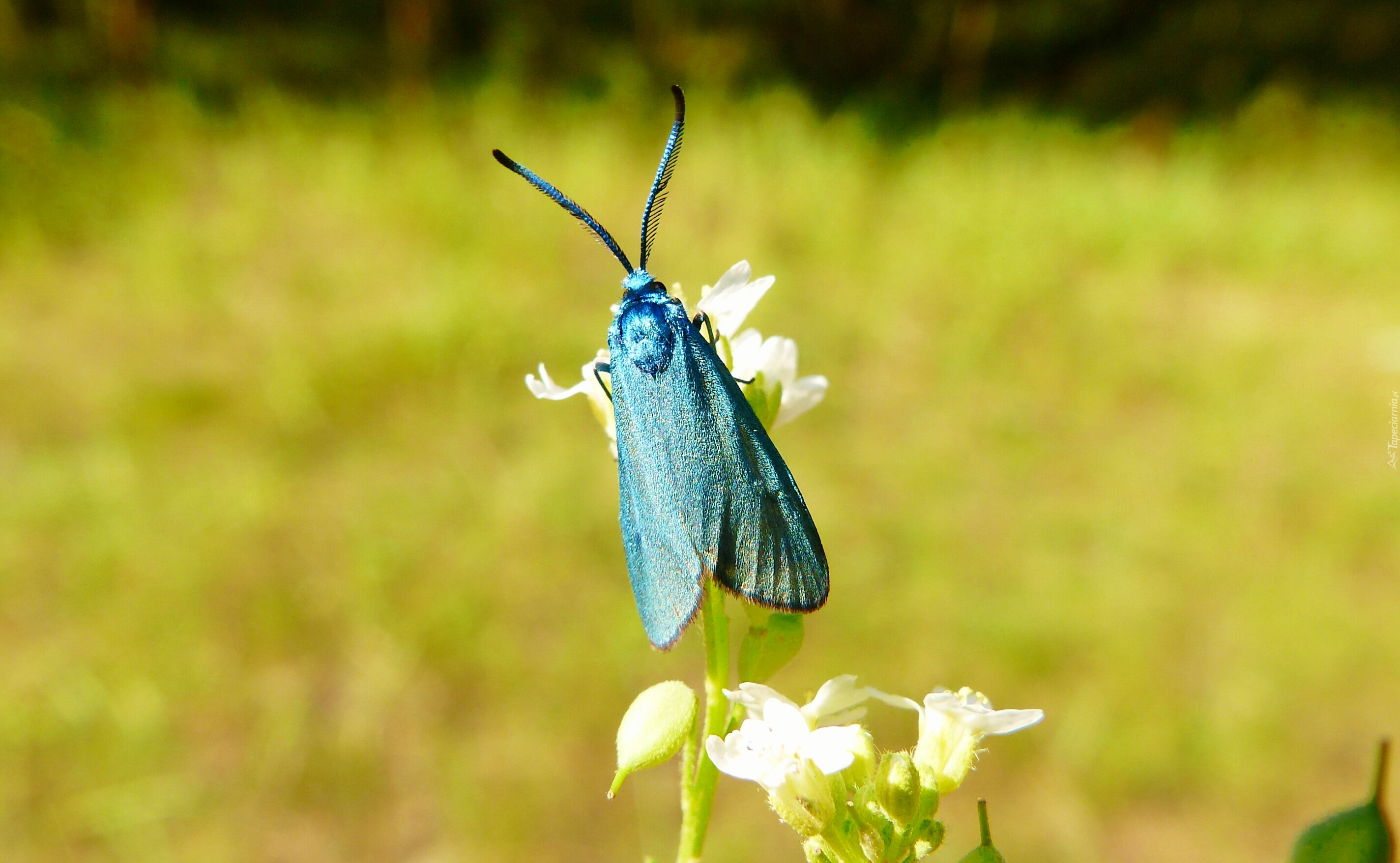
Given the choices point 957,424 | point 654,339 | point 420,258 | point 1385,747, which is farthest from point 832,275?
point 1385,747

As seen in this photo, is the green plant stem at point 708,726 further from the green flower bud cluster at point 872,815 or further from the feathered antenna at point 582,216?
the feathered antenna at point 582,216

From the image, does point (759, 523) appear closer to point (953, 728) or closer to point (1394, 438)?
point (953, 728)

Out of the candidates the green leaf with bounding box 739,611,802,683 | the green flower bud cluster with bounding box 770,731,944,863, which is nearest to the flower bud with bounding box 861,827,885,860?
the green flower bud cluster with bounding box 770,731,944,863

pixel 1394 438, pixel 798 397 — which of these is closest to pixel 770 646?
pixel 798 397

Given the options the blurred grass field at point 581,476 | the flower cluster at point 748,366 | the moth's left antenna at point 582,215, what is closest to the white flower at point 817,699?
the flower cluster at point 748,366

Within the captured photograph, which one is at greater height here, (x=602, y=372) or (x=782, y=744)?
(x=602, y=372)

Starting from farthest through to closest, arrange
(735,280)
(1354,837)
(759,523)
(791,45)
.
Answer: (791,45), (735,280), (759,523), (1354,837)

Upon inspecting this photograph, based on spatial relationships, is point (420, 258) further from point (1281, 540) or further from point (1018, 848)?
point (1281, 540)

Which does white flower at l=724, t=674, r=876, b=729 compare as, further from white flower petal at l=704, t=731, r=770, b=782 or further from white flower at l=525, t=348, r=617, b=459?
white flower at l=525, t=348, r=617, b=459
